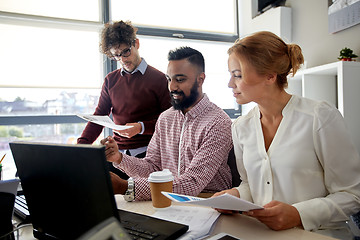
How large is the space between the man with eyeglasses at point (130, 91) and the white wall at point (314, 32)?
1.51 meters

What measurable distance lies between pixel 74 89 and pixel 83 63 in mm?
288

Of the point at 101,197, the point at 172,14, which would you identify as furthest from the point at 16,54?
the point at 101,197

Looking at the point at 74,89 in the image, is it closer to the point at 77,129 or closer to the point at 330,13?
the point at 77,129

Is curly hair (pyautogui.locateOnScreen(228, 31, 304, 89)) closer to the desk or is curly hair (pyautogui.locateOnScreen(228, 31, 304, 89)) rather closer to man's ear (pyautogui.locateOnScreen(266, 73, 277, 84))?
man's ear (pyautogui.locateOnScreen(266, 73, 277, 84))

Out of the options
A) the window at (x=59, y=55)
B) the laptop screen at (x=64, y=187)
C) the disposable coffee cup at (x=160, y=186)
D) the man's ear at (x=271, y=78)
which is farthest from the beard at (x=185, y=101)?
the window at (x=59, y=55)

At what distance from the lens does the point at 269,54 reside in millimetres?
1185

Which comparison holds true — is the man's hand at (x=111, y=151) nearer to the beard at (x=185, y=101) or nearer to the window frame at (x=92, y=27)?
the beard at (x=185, y=101)

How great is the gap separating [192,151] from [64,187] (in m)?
0.88

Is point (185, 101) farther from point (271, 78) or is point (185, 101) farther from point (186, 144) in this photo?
point (271, 78)

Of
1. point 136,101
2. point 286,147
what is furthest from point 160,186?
point 136,101

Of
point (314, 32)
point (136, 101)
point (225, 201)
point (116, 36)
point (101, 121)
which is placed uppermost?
point (314, 32)

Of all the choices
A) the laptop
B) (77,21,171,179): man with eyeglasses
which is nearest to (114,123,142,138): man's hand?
(77,21,171,179): man with eyeglasses

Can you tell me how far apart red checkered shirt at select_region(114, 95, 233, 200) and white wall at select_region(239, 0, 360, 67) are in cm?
159

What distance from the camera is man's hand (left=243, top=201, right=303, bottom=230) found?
2.80ft
